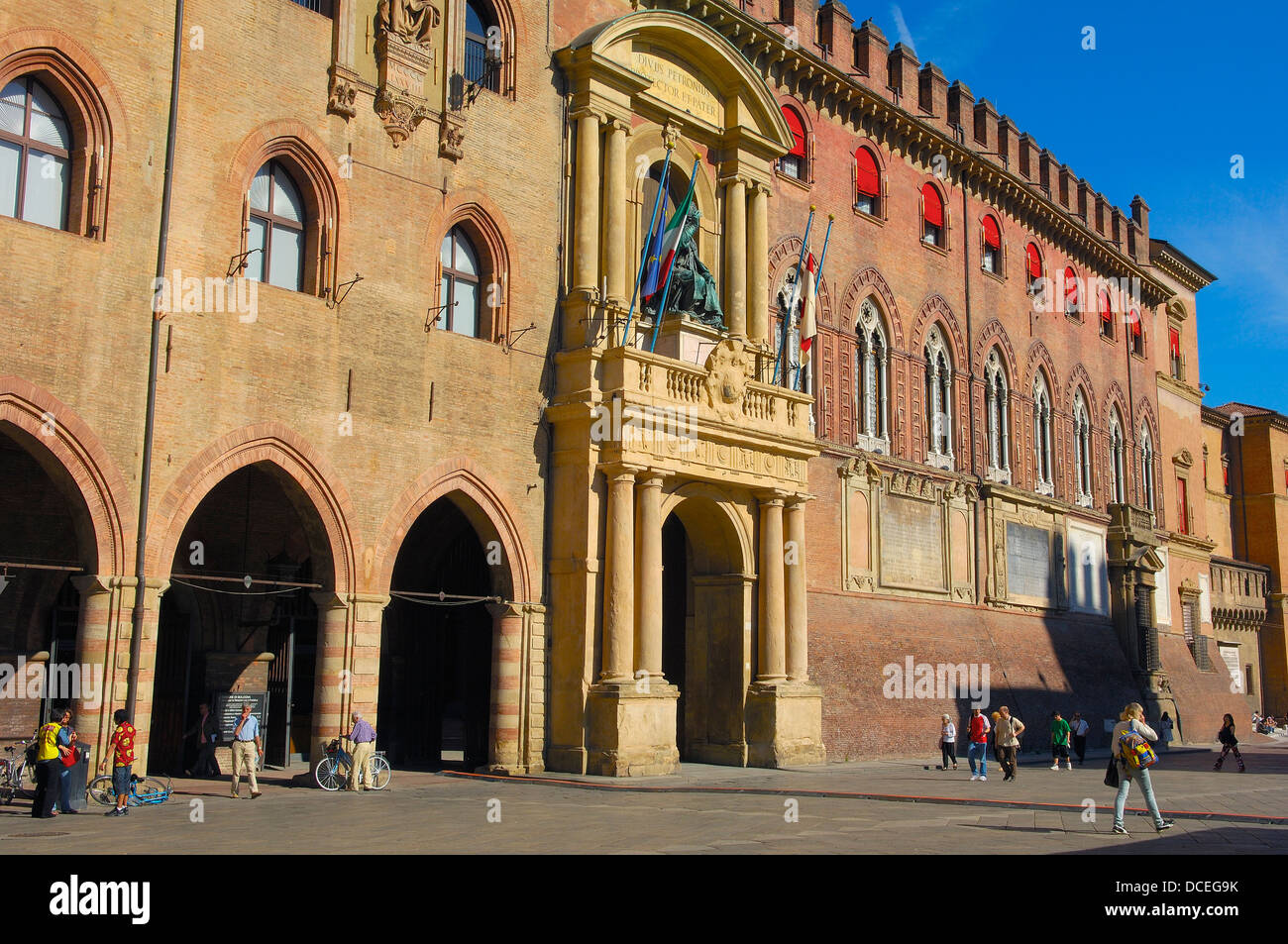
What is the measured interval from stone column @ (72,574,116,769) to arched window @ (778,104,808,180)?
1798cm

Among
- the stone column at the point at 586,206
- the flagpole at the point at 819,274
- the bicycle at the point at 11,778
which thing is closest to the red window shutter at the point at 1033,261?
the flagpole at the point at 819,274

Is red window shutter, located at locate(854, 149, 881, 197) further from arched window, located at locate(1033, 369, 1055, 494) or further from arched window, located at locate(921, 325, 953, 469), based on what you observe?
arched window, located at locate(1033, 369, 1055, 494)

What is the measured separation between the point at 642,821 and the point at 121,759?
6.07 m

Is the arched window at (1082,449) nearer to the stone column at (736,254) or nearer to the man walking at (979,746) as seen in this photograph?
the stone column at (736,254)

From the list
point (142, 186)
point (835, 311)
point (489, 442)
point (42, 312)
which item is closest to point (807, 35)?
point (835, 311)

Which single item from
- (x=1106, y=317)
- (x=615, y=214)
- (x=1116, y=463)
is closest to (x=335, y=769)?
(x=615, y=214)

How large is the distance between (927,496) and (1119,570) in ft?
39.6

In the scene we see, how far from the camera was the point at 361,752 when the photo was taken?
56.2 feet

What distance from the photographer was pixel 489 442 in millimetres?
20406

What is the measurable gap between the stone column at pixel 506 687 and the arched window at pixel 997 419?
17555 millimetres

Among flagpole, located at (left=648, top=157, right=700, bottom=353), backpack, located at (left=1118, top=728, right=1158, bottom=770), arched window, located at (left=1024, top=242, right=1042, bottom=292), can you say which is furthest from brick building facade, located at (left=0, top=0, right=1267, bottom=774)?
backpack, located at (left=1118, top=728, right=1158, bottom=770)

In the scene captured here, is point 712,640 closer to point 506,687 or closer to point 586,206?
point 506,687

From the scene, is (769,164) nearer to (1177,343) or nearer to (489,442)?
(489,442)

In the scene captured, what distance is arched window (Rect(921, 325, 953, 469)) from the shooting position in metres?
31.8
